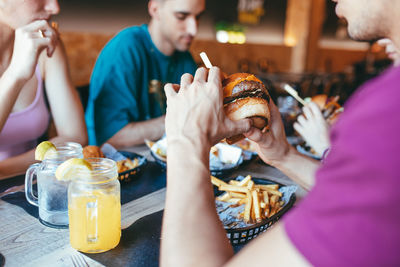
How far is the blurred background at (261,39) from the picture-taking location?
513 centimetres

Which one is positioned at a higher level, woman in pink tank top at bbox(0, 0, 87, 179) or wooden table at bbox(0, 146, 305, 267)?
woman in pink tank top at bbox(0, 0, 87, 179)

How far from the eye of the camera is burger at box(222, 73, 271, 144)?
37.9 inches

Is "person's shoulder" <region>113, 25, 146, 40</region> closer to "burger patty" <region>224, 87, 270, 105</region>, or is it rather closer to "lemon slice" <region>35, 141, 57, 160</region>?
"lemon slice" <region>35, 141, 57, 160</region>

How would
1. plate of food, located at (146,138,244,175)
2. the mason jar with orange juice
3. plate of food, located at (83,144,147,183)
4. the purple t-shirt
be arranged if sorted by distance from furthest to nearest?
plate of food, located at (146,138,244,175) → plate of food, located at (83,144,147,183) → the mason jar with orange juice → the purple t-shirt

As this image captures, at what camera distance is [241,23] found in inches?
332

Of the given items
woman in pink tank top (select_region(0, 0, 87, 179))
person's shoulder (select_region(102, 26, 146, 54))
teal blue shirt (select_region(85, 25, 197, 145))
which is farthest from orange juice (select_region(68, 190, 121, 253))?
person's shoulder (select_region(102, 26, 146, 54))

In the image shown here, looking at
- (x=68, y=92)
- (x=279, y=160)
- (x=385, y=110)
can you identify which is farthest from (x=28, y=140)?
(x=385, y=110)

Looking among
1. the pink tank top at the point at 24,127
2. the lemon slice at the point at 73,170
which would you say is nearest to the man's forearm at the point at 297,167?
the lemon slice at the point at 73,170

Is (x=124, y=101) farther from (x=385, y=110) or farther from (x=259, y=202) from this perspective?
(x=385, y=110)

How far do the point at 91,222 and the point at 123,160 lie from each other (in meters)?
0.64

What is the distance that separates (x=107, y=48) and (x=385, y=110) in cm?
239

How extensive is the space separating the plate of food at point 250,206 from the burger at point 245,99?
23 cm

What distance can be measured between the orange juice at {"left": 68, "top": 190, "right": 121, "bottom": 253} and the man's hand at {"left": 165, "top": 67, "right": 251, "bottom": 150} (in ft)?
0.92

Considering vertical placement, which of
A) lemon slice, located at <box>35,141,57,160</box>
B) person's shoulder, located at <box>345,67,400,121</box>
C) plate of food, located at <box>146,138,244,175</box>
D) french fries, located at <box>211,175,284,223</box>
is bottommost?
plate of food, located at <box>146,138,244,175</box>
